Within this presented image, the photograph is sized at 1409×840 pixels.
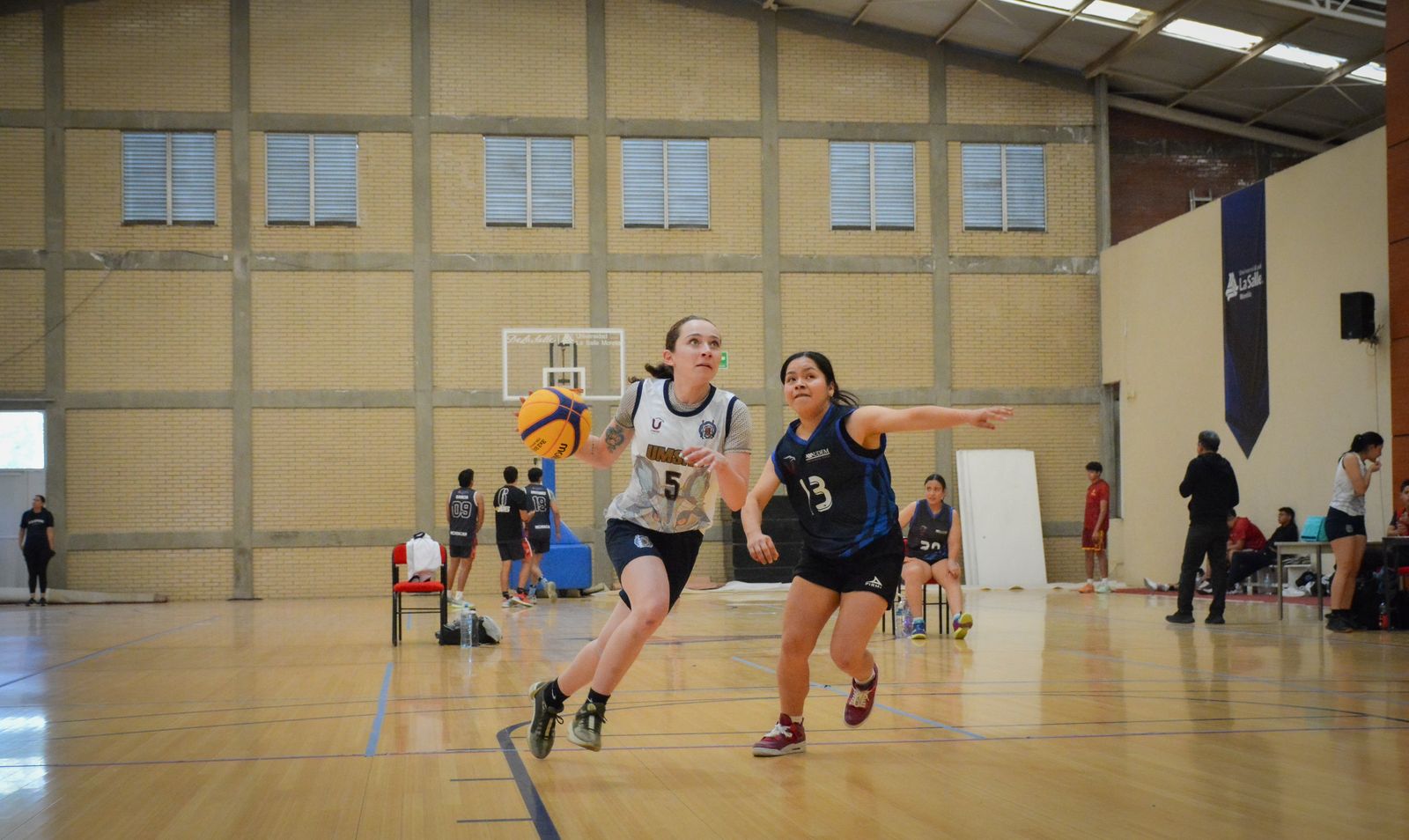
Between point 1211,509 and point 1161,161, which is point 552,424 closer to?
point 1211,509

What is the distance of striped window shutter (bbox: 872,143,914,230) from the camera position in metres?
24.5

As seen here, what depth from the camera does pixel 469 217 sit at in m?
23.7

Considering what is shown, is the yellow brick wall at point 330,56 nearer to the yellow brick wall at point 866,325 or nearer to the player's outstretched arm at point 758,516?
the yellow brick wall at point 866,325

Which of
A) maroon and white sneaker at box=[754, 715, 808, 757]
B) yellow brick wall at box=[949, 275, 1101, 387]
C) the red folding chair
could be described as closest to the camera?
maroon and white sneaker at box=[754, 715, 808, 757]

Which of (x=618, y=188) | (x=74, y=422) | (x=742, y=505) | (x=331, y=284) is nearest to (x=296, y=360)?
(x=331, y=284)

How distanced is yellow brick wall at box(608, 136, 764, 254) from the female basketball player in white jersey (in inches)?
720

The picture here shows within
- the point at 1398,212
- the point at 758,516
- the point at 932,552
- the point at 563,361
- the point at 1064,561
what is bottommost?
the point at 1064,561

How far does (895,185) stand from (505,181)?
7.25 meters

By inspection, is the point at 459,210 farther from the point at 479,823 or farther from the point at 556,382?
the point at 479,823

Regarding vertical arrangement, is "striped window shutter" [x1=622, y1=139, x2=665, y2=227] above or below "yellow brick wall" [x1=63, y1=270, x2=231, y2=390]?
above

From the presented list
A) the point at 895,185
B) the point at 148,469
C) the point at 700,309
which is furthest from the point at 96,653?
the point at 895,185

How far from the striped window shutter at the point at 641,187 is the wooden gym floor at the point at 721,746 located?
1345cm

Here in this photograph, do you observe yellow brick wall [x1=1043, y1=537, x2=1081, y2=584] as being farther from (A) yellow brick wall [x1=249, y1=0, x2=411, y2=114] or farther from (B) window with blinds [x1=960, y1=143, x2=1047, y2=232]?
(A) yellow brick wall [x1=249, y1=0, x2=411, y2=114]

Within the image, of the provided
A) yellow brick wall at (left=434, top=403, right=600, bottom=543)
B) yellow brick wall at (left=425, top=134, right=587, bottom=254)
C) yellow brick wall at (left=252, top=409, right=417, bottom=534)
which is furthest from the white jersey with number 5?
yellow brick wall at (left=425, top=134, right=587, bottom=254)
